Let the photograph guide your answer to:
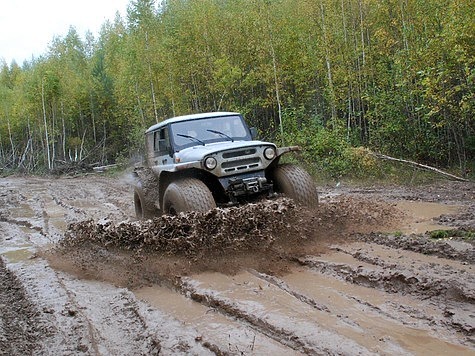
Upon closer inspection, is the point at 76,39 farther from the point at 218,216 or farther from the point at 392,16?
the point at 218,216

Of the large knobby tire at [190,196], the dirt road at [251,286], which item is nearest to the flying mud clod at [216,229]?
the dirt road at [251,286]

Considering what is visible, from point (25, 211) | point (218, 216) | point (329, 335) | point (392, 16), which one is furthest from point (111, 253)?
point (392, 16)

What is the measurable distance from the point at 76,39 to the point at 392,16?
37194mm

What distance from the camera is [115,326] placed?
3.52 m

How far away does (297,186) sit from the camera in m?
5.90

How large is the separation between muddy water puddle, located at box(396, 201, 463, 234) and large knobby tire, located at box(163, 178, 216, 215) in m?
2.57

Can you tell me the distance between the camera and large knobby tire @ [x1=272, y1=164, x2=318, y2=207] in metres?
Answer: 5.87

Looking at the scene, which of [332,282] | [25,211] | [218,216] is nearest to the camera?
[332,282]

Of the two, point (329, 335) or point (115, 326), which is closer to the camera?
point (329, 335)

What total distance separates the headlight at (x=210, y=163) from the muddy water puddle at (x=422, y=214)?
8.47ft

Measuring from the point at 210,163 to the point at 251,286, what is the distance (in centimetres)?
207

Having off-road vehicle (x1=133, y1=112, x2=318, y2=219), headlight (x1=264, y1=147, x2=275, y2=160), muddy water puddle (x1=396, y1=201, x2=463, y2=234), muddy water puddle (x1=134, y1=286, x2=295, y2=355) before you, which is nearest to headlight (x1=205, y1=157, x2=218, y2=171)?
off-road vehicle (x1=133, y1=112, x2=318, y2=219)

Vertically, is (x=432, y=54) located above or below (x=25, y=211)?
above

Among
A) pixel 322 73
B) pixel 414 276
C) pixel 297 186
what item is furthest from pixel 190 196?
pixel 322 73
